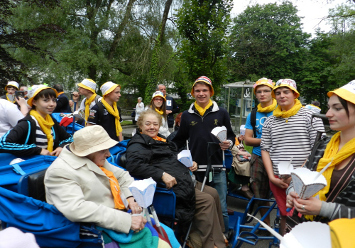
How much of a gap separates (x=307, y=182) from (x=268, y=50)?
27.8 metres

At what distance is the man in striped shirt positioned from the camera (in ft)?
9.44

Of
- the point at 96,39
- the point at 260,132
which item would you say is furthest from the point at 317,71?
the point at 260,132

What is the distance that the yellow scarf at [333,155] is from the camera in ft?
5.59

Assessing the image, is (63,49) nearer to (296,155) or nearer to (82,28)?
(82,28)

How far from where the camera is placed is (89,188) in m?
2.27

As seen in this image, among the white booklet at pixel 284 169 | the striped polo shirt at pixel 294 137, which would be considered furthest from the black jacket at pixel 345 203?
the striped polo shirt at pixel 294 137

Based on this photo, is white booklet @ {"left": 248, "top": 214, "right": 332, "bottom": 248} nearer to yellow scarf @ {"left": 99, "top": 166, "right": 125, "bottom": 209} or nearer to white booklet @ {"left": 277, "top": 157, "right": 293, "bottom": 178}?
white booklet @ {"left": 277, "top": 157, "right": 293, "bottom": 178}

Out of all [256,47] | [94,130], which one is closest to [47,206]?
[94,130]

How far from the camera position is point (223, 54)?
335 inches

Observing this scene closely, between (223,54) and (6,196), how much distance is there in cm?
743

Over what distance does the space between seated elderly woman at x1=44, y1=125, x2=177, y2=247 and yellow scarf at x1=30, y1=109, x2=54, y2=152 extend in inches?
30.6

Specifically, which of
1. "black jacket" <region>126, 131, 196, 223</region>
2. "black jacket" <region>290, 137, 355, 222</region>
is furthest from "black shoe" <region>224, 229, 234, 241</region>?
"black jacket" <region>290, 137, 355, 222</region>

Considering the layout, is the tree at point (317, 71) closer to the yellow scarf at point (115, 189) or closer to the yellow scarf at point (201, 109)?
the yellow scarf at point (201, 109)

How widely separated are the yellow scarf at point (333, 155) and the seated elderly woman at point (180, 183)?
1447mm
